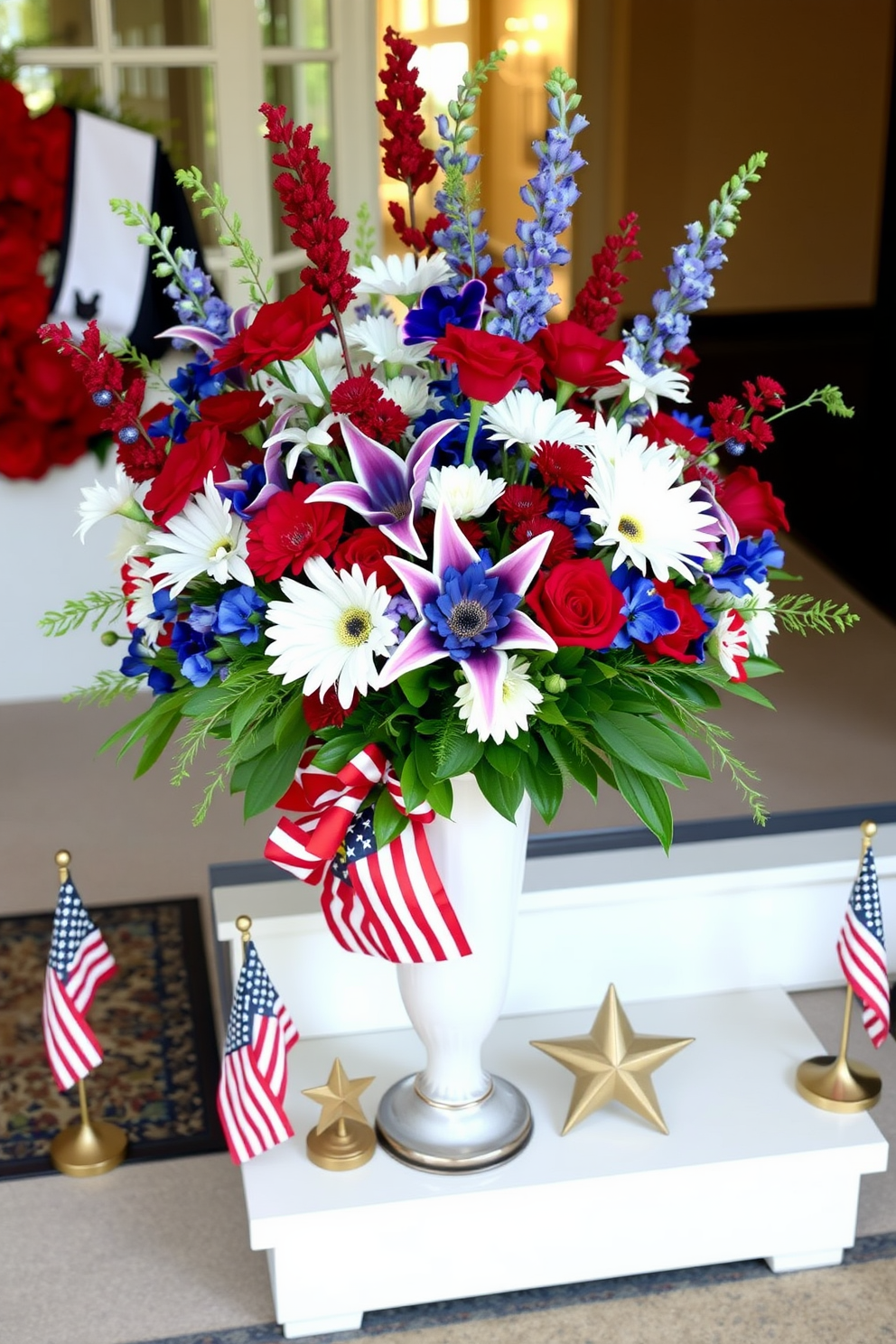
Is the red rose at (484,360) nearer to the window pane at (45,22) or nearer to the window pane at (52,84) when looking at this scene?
the window pane at (52,84)

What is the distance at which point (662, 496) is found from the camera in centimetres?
140

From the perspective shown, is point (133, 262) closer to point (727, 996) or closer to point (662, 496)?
point (727, 996)

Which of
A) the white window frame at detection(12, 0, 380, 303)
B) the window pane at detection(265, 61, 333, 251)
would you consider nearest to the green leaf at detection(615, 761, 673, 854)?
the white window frame at detection(12, 0, 380, 303)

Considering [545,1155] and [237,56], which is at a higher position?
[237,56]

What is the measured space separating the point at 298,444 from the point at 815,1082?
3.80 ft

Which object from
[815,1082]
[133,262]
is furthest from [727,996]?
[133,262]

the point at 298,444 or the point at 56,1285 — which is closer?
the point at 298,444

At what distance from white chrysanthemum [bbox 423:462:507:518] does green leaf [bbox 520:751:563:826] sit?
0.26 metres

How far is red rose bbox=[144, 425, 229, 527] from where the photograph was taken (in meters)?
1.39

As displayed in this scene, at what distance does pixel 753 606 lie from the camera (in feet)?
4.94

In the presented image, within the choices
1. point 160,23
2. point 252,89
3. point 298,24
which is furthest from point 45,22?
point 298,24

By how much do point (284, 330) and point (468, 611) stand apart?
0.96ft

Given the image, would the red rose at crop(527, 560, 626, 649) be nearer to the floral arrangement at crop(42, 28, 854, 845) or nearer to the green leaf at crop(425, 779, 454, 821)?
the floral arrangement at crop(42, 28, 854, 845)

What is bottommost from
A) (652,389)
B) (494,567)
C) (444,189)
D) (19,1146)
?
(19,1146)
